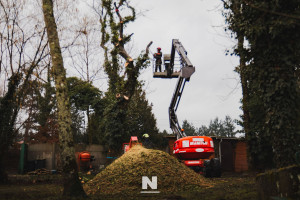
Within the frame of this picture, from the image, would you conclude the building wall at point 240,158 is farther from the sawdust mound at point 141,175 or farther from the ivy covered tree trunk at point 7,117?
the ivy covered tree trunk at point 7,117

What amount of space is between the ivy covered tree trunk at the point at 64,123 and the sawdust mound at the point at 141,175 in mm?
1390

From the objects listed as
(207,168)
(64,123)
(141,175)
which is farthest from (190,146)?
(64,123)

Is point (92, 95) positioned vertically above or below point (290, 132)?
above

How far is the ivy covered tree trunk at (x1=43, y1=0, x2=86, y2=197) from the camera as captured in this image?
600 centimetres

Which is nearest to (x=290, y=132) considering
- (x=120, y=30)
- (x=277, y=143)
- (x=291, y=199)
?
(x=277, y=143)

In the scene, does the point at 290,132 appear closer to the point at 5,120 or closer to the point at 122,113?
the point at 5,120

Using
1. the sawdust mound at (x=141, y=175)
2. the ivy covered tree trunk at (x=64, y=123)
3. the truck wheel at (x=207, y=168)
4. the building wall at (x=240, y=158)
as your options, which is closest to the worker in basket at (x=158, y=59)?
the truck wheel at (x=207, y=168)

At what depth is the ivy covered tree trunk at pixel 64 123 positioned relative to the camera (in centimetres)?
600

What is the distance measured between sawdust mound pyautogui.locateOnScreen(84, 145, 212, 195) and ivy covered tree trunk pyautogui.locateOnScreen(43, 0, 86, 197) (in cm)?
139

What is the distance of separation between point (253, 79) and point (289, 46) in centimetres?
143

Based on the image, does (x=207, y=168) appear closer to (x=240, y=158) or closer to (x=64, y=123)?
(x=64, y=123)

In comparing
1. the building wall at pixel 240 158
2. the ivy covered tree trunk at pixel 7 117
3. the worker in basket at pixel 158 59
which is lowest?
the building wall at pixel 240 158

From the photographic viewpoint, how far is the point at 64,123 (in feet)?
20.6

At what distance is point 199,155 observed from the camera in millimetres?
10906
